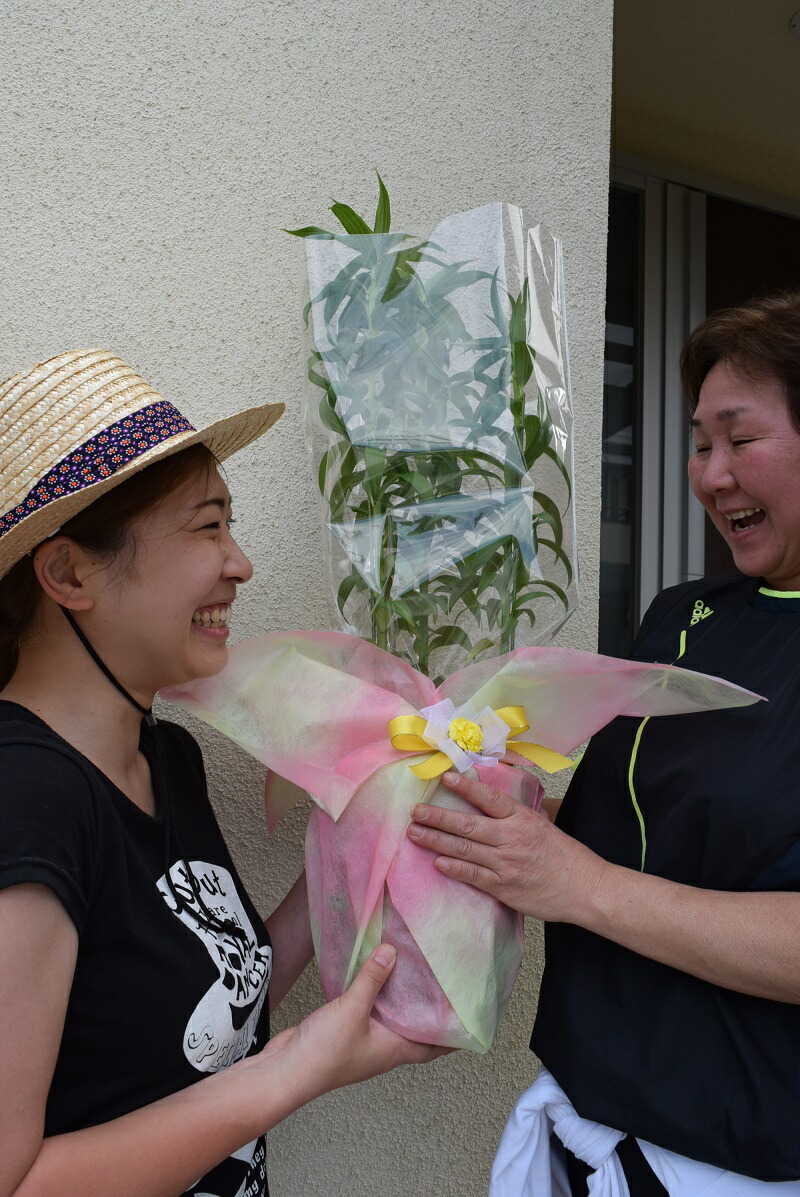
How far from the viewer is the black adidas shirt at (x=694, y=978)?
970mm

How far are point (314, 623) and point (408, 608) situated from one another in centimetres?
47

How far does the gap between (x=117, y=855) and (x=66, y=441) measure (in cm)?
40

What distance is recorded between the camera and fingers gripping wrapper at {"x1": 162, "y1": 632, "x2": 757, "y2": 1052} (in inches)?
37.8

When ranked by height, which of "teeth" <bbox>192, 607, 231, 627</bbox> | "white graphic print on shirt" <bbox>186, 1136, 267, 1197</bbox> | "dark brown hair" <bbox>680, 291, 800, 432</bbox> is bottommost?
"white graphic print on shirt" <bbox>186, 1136, 267, 1197</bbox>

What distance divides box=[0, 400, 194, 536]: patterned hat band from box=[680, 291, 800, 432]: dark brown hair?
2.37ft

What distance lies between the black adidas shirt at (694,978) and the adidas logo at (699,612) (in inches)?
2.2

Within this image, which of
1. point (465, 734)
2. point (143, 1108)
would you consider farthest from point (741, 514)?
point (143, 1108)

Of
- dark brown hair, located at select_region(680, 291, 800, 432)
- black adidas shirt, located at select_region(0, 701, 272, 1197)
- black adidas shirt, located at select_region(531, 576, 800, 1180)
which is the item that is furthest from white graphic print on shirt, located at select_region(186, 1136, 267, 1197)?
Result: dark brown hair, located at select_region(680, 291, 800, 432)

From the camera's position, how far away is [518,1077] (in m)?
1.65

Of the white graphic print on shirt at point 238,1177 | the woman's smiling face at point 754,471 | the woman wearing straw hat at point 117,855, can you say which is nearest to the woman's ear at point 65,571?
the woman wearing straw hat at point 117,855

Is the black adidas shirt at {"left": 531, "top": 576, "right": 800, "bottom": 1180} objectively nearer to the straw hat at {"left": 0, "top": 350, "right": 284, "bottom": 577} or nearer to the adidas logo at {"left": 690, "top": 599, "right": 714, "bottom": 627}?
the adidas logo at {"left": 690, "top": 599, "right": 714, "bottom": 627}

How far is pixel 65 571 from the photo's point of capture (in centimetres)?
93

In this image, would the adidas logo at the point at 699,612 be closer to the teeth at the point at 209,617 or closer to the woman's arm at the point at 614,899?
the woman's arm at the point at 614,899

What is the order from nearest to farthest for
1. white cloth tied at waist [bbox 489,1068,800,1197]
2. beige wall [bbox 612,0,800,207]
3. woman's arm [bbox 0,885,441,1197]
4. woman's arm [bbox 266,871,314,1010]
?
woman's arm [bbox 0,885,441,1197], white cloth tied at waist [bbox 489,1068,800,1197], woman's arm [bbox 266,871,314,1010], beige wall [bbox 612,0,800,207]
